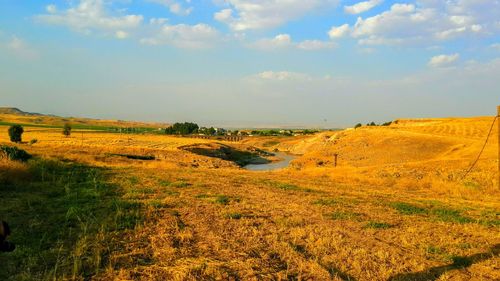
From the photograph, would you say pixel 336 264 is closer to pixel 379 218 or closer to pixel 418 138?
pixel 379 218

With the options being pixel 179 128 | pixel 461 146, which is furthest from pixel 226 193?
pixel 179 128

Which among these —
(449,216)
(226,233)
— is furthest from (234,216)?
(449,216)

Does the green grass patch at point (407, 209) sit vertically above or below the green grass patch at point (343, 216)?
below

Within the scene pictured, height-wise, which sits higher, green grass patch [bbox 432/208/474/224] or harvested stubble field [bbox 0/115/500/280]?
harvested stubble field [bbox 0/115/500/280]

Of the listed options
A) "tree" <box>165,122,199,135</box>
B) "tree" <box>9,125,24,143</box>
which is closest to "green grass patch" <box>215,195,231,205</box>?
"tree" <box>9,125,24,143</box>

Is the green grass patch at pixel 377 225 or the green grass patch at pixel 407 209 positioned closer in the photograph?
the green grass patch at pixel 377 225

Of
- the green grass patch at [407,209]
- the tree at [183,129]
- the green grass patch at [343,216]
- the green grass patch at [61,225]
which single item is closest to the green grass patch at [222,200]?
the green grass patch at [61,225]

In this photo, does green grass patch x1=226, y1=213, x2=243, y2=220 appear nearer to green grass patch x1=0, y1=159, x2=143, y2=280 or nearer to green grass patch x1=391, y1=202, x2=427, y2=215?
green grass patch x1=0, y1=159, x2=143, y2=280

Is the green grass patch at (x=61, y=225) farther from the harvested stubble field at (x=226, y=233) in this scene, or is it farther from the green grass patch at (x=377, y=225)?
the green grass patch at (x=377, y=225)

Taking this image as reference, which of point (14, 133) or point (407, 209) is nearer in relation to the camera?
point (407, 209)

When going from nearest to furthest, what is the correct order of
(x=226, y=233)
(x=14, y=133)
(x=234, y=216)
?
1. (x=226, y=233)
2. (x=234, y=216)
3. (x=14, y=133)

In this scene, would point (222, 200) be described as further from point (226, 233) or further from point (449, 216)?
point (449, 216)

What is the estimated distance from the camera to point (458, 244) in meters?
9.51

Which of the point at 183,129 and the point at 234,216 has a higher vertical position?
the point at 183,129
